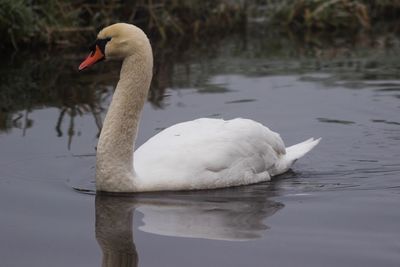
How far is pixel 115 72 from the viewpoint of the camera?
44.2 feet

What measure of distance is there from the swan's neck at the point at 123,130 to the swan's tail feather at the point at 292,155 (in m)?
1.40

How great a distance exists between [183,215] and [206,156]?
2.73 feet

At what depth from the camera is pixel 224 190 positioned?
7504 mm

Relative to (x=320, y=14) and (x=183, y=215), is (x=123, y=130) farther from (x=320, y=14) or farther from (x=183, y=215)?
(x=320, y=14)

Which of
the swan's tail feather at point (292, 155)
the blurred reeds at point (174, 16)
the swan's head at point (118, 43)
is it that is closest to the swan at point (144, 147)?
the swan's head at point (118, 43)

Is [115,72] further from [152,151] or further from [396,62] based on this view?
[152,151]

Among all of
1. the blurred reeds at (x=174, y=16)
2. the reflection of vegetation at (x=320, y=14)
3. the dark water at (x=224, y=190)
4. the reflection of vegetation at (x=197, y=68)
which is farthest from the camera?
the reflection of vegetation at (x=320, y=14)

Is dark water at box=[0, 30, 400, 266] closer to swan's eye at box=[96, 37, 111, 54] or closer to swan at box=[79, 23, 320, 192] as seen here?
swan at box=[79, 23, 320, 192]

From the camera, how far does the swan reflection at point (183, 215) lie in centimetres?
616

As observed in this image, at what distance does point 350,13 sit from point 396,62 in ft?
14.0

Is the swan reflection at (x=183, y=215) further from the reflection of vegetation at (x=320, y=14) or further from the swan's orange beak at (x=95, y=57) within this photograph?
the reflection of vegetation at (x=320, y=14)

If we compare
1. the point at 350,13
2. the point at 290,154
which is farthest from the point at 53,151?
the point at 350,13

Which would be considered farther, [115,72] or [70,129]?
[115,72]

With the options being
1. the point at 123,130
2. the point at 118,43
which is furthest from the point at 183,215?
the point at 118,43
